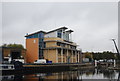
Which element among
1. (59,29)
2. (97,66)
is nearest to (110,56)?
(97,66)

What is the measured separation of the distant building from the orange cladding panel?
2.64m

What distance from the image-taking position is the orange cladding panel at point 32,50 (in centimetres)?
4331

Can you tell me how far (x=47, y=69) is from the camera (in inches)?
1340

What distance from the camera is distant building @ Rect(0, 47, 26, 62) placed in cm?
3753

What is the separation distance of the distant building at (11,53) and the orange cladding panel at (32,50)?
2.64 meters

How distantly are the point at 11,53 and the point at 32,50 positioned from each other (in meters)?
5.96

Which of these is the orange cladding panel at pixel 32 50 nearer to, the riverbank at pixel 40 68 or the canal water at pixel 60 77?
the riverbank at pixel 40 68

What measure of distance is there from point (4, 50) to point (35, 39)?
8.76 meters

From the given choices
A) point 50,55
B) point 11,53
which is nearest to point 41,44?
point 50,55

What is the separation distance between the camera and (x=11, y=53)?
39250 mm

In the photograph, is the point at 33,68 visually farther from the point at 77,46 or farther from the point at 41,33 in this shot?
the point at 77,46

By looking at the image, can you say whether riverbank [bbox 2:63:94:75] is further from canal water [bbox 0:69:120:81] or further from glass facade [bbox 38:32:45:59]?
glass facade [bbox 38:32:45:59]

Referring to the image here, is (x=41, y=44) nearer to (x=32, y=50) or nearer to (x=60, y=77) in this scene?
(x=32, y=50)

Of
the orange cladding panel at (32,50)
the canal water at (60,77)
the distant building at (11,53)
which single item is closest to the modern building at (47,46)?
the orange cladding panel at (32,50)
